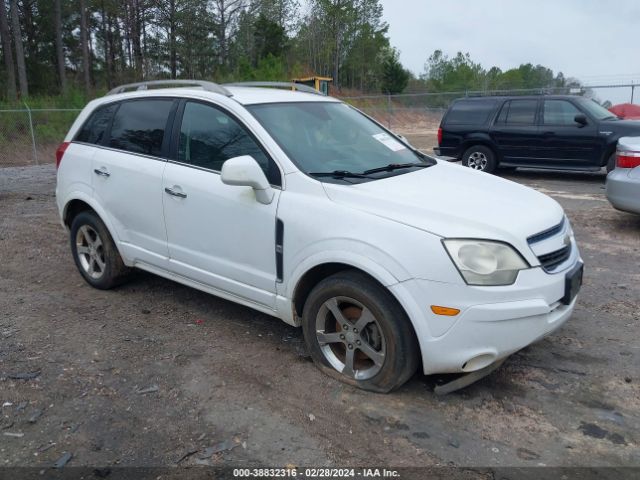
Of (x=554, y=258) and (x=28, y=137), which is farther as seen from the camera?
(x=28, y=137)

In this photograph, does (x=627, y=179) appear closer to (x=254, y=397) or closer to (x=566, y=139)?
(x=566, y=139)

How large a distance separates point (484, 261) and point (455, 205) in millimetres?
438

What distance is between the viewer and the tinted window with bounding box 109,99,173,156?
4.43 m

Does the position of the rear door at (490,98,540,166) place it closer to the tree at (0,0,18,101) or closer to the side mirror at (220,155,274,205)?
the side mirror at (220,155,274,205)

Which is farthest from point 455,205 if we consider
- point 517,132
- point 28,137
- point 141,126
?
point 28,137

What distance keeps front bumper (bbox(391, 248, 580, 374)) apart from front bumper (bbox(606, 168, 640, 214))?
4417mm

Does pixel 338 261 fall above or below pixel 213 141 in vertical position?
below

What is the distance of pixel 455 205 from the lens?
323cm

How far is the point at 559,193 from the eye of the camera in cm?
1017

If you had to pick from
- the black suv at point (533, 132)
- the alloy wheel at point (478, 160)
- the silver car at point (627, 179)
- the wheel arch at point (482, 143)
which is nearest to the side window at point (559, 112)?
the black suv at point (533, 132)

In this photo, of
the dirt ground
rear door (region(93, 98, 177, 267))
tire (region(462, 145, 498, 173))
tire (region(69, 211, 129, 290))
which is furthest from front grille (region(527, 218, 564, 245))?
tire (region(462, 145, 498, 173))

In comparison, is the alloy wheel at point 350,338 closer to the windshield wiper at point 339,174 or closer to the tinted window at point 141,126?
the windshield wiper at point 339,174

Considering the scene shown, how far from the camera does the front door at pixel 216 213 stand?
3.65 meters

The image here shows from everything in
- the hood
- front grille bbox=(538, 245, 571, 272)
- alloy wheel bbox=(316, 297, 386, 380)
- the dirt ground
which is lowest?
the dirt ground
